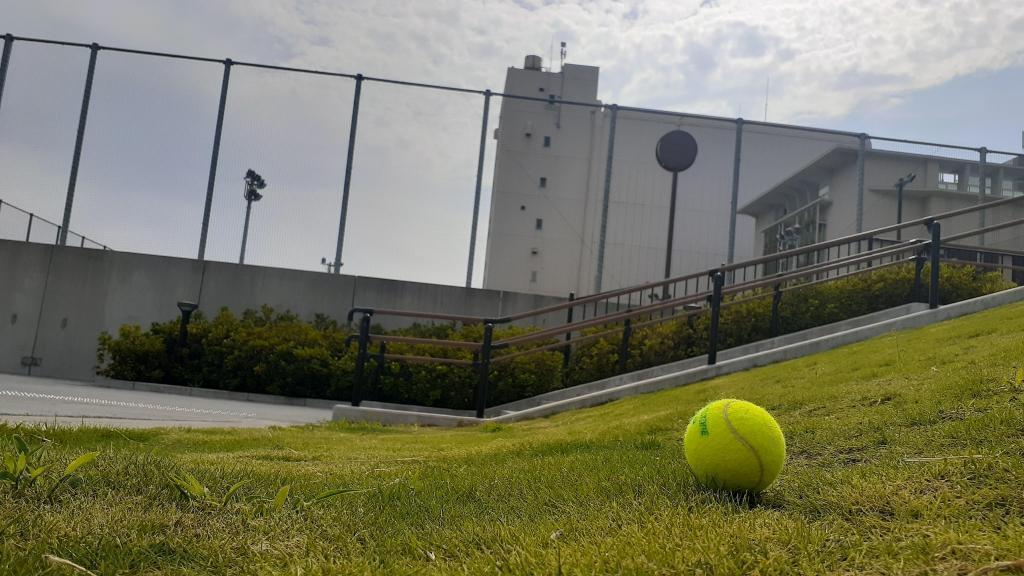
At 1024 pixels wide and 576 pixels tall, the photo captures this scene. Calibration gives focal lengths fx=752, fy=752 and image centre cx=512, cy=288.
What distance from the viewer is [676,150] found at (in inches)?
559

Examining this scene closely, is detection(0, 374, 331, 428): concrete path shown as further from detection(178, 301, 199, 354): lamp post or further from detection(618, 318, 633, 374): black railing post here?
detection(618, 318, 633, 374): black railing post

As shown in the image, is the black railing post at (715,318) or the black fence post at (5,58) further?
the black fence post at (5,58)

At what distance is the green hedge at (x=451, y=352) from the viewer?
10.6m

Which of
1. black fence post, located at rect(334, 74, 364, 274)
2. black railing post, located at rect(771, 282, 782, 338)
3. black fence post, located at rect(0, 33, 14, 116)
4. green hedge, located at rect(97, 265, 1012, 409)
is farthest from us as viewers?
black fence post, located at rect(0, 33, 14, 116)

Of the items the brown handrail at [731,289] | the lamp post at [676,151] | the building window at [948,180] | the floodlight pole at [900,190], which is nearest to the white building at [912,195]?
the building window at [948,180]

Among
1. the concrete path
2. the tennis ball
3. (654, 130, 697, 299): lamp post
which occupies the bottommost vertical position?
the concrete path

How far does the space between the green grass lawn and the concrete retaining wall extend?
32.1 feet

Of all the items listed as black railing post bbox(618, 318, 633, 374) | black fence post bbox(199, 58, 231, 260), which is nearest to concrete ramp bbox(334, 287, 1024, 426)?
black railing post bbox(618, 318, 633, 374)

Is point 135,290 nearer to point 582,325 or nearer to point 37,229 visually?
point 37,229

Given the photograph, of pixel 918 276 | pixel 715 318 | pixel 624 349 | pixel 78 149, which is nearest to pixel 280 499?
pixel 715 318

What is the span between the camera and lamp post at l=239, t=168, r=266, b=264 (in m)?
13.8

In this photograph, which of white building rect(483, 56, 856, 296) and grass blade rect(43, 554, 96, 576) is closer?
grass blade rect(43, 554, 96, 576)

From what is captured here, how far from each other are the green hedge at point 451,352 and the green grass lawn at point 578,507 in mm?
6172

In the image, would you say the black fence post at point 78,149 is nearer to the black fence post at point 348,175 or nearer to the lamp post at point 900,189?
the black fence post at point 348,175
